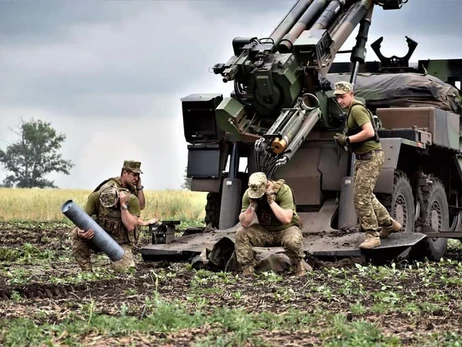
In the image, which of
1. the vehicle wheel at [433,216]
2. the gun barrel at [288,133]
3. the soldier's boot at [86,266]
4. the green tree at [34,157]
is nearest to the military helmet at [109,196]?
the soldier's boot at [86,266]

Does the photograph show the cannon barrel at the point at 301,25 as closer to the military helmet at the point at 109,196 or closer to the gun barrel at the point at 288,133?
the gun barrel at the point at 288,133

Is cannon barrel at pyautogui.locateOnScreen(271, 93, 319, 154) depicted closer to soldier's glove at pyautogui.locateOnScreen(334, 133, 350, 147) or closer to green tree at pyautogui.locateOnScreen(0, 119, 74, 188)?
soldier's glove at pyautogui.locateOnScreen(334, 133, 350, 147)

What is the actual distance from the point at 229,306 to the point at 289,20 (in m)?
6.09

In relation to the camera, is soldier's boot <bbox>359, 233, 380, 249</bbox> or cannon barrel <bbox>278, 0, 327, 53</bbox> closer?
soldier's boot <bbox>359, 233, 380, 249</bbox>

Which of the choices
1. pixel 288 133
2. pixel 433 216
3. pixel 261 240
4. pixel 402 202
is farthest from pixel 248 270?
pixel 433 216

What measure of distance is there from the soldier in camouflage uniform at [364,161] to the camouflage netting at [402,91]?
7.55 ft

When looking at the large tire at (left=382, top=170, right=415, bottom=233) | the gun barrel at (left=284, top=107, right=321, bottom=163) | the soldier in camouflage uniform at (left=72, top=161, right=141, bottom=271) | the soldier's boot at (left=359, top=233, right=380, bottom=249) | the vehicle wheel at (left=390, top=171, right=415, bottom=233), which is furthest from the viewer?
the vehicle wheel at (left=390, top=171, right=415, bottom=233)

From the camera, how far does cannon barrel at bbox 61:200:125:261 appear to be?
10719 mm

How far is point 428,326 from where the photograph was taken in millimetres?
7281

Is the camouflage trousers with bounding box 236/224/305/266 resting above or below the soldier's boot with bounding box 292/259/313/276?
above

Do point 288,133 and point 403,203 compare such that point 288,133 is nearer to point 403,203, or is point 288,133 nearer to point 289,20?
point 289,20

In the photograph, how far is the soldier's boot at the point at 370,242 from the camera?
11.9 metres

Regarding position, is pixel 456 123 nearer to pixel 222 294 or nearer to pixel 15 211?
pixel 222 294

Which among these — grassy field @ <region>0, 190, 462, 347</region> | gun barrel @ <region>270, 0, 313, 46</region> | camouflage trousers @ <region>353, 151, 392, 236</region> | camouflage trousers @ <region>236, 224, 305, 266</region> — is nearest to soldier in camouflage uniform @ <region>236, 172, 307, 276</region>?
camouflage trousers @ <region>236, 224, 305, 266</region>
